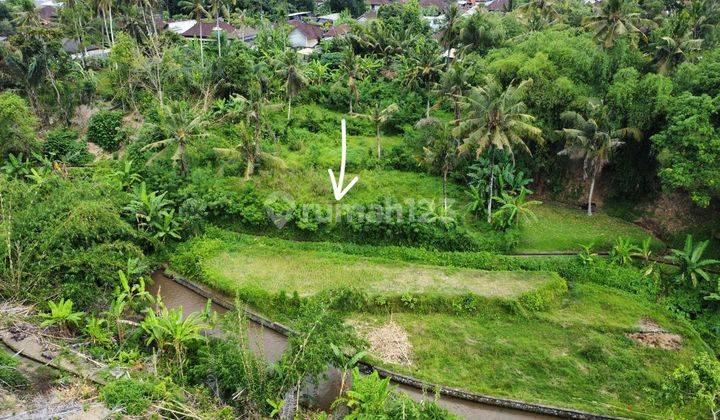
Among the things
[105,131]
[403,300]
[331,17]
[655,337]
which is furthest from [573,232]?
[331,17]

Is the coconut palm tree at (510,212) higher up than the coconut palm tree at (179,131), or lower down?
lower down

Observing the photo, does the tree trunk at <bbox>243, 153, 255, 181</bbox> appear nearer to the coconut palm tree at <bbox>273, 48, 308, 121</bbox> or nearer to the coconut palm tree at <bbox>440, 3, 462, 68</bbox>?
the coconut palm tree at <bbox>273, 48, 308, 121</bbox>

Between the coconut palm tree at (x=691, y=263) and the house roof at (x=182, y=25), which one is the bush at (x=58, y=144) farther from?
the coconut palm tree at (x=691, y=263)

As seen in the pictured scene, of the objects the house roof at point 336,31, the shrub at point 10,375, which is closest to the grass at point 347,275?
the shrub at point 10,375

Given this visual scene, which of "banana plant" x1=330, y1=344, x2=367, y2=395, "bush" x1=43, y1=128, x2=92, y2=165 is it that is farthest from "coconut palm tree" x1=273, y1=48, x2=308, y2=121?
"banana plant" x1=330, y1=344, x2=367, y2=395

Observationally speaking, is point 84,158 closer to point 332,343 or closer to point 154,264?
point 154,264

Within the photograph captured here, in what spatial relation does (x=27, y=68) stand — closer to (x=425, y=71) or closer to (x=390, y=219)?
(x=390, y=219)

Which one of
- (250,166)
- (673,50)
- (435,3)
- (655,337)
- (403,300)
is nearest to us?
(655,337)
